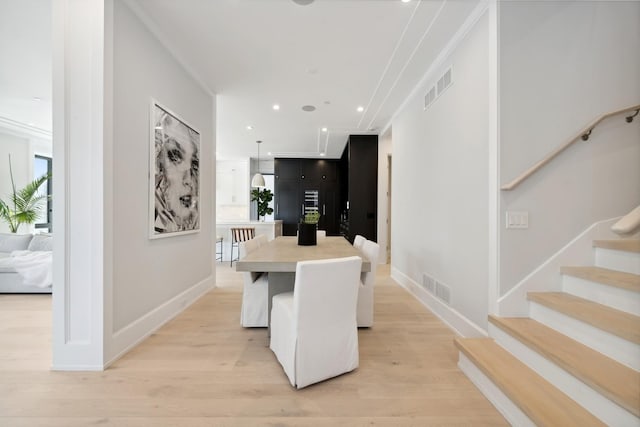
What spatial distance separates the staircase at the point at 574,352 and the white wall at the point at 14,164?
8276 mm

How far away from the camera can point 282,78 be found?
3492mm

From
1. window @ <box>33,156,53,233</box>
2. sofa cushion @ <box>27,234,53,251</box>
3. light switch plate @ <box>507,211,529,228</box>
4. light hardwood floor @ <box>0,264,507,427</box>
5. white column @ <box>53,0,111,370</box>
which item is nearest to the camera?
light hardwood floor @ <box>0,264,507,427</box>

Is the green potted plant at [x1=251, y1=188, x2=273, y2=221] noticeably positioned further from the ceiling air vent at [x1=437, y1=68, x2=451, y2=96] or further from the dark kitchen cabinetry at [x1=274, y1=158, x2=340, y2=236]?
the ceiling air vent at [x1=437, y1=68, x2=451, y2=96]

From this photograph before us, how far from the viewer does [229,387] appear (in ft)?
5.90

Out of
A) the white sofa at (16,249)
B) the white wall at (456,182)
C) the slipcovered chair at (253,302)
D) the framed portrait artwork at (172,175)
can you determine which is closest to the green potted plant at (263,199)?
the framed portrait artwork at (172,175)

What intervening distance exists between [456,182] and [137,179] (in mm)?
2978

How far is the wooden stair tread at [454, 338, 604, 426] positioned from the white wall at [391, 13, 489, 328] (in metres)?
0.46

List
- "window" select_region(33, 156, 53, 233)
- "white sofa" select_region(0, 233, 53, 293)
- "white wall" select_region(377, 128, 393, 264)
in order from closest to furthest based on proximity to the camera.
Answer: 1. "white sofa" select_region(0, 233, 53, 293)
2. "white wall" select_region(377, 128, 393, 264)
3. "window" select_region(33, 156, 53, 233)

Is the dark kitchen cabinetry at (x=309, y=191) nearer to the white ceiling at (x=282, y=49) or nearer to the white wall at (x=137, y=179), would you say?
the white ceiling at (x=282, y=49)

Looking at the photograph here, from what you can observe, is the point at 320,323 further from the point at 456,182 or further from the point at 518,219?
the point at 456,182

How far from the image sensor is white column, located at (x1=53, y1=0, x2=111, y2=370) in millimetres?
1937

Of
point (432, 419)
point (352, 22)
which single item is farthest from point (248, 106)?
point (432, 419)

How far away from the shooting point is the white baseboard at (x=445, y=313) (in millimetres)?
2384

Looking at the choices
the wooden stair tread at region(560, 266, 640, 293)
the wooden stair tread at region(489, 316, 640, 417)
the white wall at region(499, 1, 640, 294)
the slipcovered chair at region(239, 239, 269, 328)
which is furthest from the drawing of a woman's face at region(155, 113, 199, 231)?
the wooden stair tread at region(560, 266, 640, 293)
